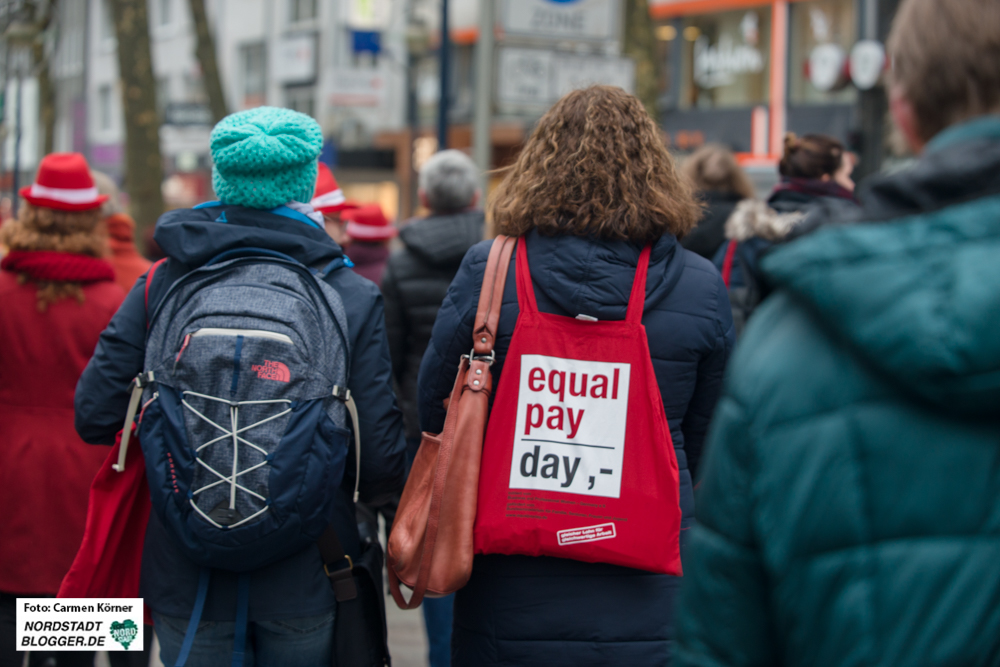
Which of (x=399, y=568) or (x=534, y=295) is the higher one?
(x=534, y=295)

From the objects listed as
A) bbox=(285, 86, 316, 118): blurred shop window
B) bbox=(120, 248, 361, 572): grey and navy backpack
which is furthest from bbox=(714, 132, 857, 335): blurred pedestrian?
bbox=(285, 86, 316, 118): blurred shop window

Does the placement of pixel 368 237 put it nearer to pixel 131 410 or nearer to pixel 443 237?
pixel 443 237

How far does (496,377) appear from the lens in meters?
2.51

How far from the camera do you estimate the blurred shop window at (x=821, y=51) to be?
18469 millimetres

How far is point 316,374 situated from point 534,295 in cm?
56

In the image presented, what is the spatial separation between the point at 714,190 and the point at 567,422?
3.28m

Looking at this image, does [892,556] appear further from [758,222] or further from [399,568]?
[758,222]

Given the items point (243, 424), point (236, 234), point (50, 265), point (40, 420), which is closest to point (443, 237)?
point (50, 265)

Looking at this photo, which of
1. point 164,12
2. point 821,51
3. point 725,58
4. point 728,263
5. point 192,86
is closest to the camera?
point 728,263

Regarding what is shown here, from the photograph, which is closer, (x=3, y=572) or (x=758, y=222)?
(x=3, y=572)

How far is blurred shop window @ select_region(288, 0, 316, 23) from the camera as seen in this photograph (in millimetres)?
31906

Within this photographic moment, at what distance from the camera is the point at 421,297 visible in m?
4.33

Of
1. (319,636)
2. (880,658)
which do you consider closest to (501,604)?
(319,636)

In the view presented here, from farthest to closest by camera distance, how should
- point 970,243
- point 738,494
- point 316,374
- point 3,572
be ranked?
point 3,572 → point 316,374 → point 738,494 → point 970,243
